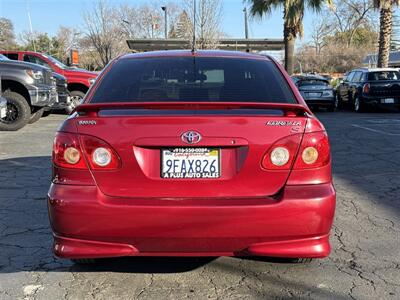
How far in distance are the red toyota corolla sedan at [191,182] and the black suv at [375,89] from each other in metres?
14.7

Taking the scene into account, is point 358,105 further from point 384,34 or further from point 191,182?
point 191,182

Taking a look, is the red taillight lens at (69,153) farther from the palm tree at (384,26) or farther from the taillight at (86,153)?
the palm tree at (384,26)

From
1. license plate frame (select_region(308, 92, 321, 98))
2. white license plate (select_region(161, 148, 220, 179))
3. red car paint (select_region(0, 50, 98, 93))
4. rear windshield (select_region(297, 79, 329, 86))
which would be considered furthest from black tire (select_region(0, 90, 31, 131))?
rear windshield (select_region(297, 79, 329, 86))

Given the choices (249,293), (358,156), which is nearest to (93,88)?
(249,293)

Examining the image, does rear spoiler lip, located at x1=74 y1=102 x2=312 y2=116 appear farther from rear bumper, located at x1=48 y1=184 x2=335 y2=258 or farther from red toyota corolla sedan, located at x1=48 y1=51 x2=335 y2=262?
rear bumper, located at x1=48 y1=184 x2=335 y2=258

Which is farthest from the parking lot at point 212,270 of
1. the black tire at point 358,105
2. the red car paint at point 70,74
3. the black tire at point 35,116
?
the black tire at point 358,105

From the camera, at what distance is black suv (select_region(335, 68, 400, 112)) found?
17.0 metres

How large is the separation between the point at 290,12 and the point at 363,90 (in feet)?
22.7

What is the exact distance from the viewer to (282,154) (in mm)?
3170

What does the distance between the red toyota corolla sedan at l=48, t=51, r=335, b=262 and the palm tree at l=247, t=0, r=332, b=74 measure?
20.4m

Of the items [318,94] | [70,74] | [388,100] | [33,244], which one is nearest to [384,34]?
[388,100]

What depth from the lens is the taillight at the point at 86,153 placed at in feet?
10.3

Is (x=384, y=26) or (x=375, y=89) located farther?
(x=384, y=26)

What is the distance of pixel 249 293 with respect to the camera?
134 inches
